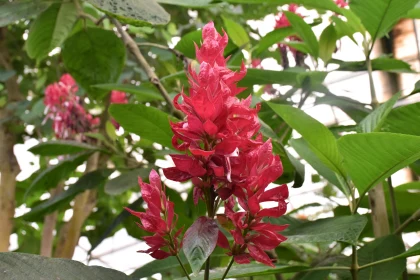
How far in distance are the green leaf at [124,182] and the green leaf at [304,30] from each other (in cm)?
37

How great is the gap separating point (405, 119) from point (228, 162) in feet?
1.22

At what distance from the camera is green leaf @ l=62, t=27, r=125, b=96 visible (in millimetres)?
1099

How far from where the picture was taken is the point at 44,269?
0.46 m

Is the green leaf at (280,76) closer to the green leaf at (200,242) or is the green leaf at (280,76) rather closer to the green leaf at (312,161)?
the green leaf at (312,161)

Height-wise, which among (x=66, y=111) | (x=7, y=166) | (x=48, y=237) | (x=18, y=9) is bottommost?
(x=48, y=237)

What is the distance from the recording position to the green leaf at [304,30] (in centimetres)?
92

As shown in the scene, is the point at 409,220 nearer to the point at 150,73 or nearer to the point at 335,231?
the point at 335,231

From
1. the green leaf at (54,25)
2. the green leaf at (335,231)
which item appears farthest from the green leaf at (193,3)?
the green leaf at (335,231)

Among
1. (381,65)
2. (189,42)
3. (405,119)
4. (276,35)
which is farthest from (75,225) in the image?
(405,119)

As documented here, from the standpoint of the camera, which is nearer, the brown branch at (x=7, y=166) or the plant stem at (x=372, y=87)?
the plant stem at (x=372, y=87)

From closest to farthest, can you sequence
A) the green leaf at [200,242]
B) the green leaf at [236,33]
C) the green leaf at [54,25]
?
the green leaf at [200,242] → the green leaf at [54,25] → the green leaf at [236,33]

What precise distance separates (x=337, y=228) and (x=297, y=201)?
537cm

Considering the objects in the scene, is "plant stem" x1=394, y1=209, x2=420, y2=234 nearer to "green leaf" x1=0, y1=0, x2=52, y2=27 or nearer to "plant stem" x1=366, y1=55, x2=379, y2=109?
"plant stem" x1=366, y1=55, x2=379, y2=109

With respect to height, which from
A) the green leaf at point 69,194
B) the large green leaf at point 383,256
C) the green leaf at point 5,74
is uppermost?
the large green leaf at point 383,256
